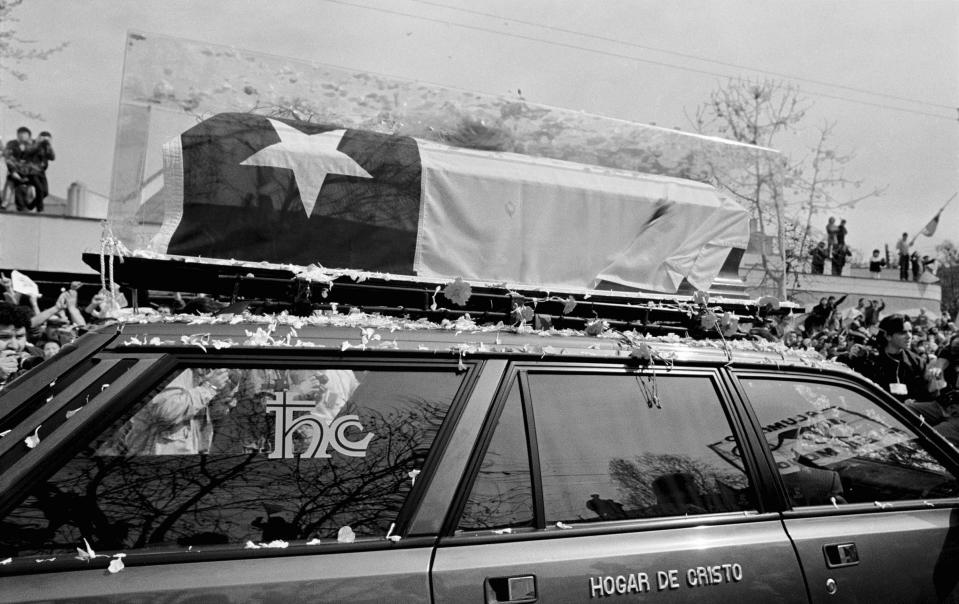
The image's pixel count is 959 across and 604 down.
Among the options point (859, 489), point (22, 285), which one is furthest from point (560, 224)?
point (22, 285)

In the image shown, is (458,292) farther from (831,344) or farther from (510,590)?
(831,344)

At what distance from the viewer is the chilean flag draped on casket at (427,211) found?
9.08ft

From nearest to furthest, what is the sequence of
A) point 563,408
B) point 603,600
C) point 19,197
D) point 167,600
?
point 167,600, point 603,600, point 563,408, point 19,197

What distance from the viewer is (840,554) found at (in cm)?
263

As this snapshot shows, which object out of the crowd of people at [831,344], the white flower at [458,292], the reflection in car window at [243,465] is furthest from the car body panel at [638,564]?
the crowd of people at [831,344]

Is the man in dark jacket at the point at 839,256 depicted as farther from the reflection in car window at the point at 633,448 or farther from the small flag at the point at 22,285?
the reflection in car window at the point at 633,448

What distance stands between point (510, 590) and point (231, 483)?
0.83 metres

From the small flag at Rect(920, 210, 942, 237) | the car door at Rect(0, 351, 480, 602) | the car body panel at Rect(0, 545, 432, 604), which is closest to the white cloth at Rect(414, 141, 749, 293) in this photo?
the car door at Rect(0, 351, 480, 602)

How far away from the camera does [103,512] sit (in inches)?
76.0

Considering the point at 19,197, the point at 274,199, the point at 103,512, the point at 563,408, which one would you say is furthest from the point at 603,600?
the point at 19,197

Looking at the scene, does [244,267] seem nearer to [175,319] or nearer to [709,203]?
[175,319]

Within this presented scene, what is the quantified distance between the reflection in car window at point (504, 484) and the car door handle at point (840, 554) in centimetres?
113

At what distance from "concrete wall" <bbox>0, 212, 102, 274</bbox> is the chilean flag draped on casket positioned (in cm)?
1017

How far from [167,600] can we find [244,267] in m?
1.17
